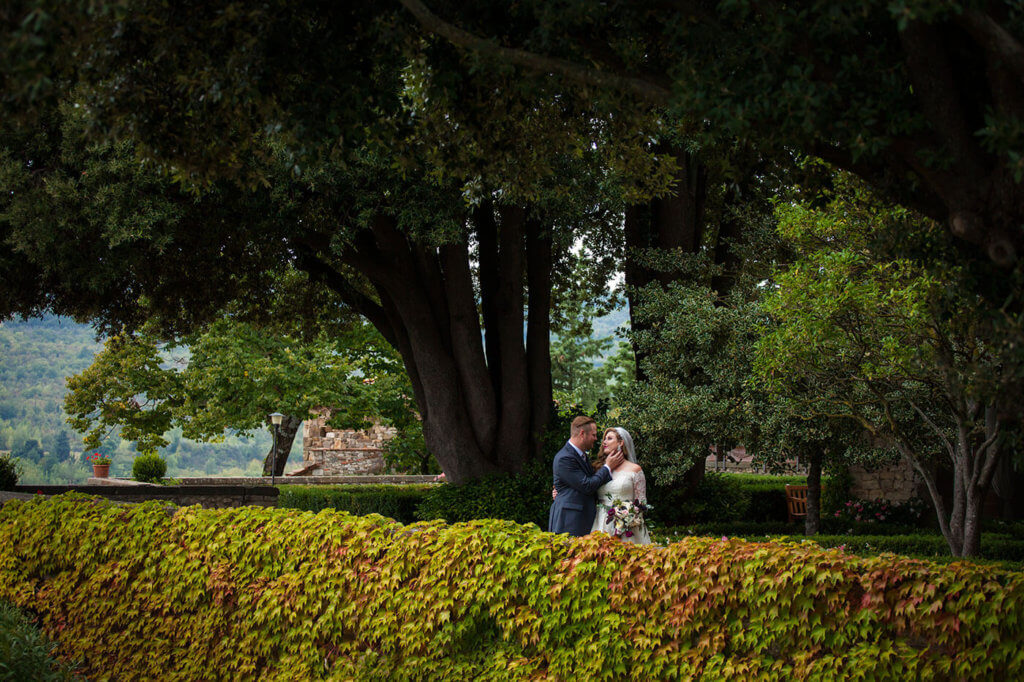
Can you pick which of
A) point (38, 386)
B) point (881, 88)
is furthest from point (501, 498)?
point (38, 386)

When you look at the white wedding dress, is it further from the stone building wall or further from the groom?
the stone building wall

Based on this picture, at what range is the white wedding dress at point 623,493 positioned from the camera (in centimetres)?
698

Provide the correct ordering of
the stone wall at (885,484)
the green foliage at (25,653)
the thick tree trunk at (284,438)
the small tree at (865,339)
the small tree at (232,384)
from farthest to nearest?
the thick tree trunk at (284,438) → the small tree at (232,384) → the stone wall at (885,484) → the small tree at (865,339) → the green foliage at (25,653)

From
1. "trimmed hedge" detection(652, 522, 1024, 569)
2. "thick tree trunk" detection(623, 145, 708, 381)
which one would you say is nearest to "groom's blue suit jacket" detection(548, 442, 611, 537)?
"trimmed hedge" detection(652, 522, 1024, 569)

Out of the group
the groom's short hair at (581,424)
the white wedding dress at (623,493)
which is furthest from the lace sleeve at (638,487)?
the groom's short hair at (581,424)

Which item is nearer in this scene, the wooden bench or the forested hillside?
the wooden bench

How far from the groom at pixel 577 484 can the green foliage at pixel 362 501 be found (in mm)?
8029

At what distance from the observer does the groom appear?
6.88m

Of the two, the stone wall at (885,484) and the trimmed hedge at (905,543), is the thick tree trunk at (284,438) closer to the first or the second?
the stone wall at (885,484)

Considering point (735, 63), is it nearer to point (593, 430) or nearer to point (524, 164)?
point (524, 164)

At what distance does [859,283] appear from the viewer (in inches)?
330

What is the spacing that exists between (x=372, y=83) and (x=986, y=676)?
13.3ft

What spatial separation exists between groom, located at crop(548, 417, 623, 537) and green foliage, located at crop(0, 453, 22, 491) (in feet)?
44.8

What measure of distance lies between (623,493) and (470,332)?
5988 millimetres
